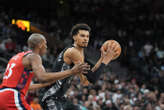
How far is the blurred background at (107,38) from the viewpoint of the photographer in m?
12.0

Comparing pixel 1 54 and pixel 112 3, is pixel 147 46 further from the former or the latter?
pixel 1 54

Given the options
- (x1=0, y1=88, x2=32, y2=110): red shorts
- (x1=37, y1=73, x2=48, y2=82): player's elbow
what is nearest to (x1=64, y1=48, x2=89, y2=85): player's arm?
(x1=37, y1=73, x2=48, y2=82): player's elbow

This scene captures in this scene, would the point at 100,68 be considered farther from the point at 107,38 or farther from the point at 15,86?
the point at 107,38

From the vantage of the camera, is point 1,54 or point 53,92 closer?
point 53,92

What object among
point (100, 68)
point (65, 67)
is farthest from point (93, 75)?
point (65, 67)

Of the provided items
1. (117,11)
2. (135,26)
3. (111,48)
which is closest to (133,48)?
(135,26)

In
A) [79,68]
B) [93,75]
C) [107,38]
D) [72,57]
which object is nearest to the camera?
[79,68]

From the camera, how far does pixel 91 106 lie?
11.2 meters

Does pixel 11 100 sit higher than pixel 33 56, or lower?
lower

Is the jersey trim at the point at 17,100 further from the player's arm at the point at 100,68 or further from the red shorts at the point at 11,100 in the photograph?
the player's arm at the point at 100,68

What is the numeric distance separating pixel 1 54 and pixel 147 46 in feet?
24.9

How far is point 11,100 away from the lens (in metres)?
4.46

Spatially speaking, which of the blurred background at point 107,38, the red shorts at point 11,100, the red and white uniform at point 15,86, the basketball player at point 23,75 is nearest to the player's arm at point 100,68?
the basketball player at point 23,75

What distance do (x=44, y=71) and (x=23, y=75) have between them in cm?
35
